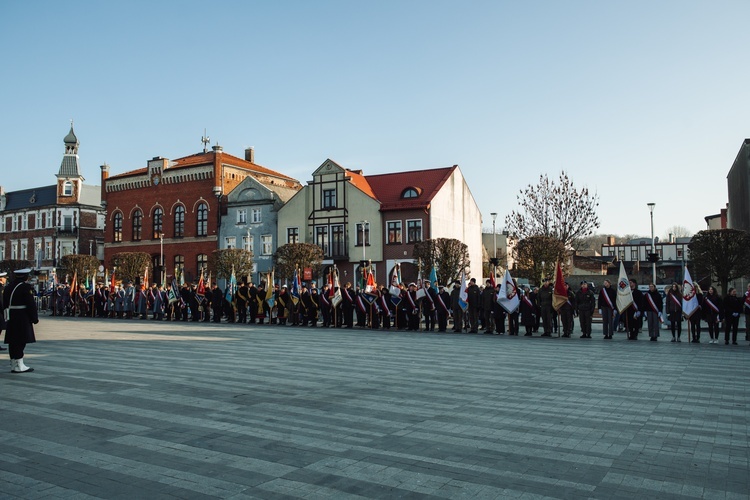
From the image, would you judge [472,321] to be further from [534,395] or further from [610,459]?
[610,459]

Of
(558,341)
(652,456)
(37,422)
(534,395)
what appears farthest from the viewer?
(558,341)

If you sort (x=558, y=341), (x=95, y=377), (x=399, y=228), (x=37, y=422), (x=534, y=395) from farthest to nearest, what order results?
(x=399, y=228) → (x=558, y=341) → (x=95, y=377) → (x=534, y=395) → (x=37, y=422)

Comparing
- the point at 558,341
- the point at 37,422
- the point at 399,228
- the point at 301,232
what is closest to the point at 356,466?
the point at 37,422

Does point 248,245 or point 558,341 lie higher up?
point 248,245

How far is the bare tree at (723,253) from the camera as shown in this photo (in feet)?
85.7

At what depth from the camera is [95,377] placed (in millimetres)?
11648

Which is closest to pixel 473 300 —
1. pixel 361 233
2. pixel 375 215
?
pixel 375 215

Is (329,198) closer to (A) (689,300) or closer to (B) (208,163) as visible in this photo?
(B) (208,163)

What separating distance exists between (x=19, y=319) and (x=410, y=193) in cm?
4189

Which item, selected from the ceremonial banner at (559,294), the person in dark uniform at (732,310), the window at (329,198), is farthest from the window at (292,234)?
the person in dark uniform at (732,310)

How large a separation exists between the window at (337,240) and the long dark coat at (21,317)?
40715 mm

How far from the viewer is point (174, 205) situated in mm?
63344

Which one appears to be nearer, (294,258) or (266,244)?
(294,258)

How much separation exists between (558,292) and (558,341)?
2.42 metres
